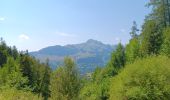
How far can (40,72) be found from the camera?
103375mm

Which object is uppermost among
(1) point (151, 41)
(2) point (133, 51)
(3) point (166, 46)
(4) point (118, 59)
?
(1) point (151, 41)

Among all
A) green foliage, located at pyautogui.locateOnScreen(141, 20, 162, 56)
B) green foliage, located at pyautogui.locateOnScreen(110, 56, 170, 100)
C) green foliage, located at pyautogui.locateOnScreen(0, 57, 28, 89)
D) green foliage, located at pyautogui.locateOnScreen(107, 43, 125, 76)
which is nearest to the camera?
green foliage, located at pyautogui.locateOnScreen(110, 56, 170, 100)

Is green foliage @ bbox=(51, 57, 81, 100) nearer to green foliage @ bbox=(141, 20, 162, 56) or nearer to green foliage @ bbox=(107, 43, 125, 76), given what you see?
green foliage @ bbox=(141, 20, 162, 56)

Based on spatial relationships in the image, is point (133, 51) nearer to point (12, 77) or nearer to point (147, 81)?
point (147, 81)

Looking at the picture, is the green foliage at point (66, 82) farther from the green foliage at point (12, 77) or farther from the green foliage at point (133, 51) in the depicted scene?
the green foliage at point (133, 51)

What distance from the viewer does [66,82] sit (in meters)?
61.2

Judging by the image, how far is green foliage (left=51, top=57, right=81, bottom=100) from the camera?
2399 inches

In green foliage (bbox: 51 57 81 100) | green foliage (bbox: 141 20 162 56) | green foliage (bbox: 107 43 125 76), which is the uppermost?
green foliage (bbox: 141 20 162 56)

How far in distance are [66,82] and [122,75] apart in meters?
8.64

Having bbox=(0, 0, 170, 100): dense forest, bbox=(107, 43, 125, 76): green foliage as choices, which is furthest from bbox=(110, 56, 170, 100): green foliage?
bbox=(107, 43, 125, 76): green foliage

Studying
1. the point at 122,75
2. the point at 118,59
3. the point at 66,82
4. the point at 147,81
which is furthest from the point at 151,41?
the point at 66,82

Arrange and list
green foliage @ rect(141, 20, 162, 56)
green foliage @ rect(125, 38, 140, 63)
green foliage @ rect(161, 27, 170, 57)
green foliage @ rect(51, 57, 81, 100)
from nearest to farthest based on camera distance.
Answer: green foliage @ rect(51, 57, 81, 100), green foliage @ rect(161, 27, 170, 57), green foliage @ rect(141, 20, 162, 56), green foliage @ rect(125, 38, 140, 63)

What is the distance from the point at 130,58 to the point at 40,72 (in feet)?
105

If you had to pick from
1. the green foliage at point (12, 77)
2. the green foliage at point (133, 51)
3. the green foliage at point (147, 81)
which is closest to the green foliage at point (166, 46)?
the green foliage at point (133, 51)
